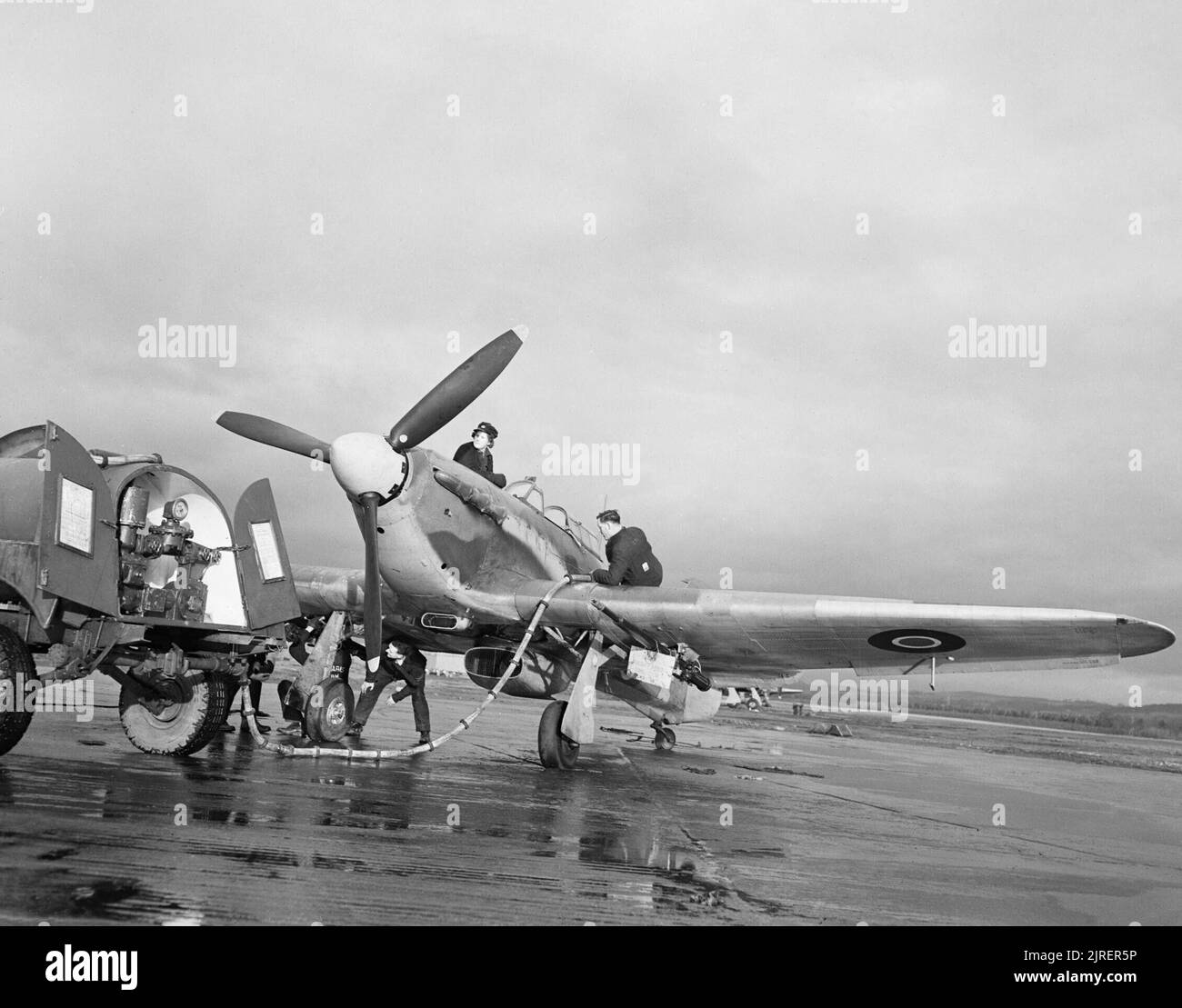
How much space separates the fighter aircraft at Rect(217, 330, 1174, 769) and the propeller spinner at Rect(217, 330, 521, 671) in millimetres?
17

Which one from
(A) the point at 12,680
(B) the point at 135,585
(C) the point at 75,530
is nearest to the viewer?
(A) the point at 12,680

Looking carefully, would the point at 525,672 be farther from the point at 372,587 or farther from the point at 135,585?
the point at 135,585

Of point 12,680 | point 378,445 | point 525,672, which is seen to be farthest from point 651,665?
point 12,680

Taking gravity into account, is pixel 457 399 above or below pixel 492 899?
above

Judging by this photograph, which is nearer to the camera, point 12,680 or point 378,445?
point 12,680

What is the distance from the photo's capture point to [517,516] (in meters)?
12.9

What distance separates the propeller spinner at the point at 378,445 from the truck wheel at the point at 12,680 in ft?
13.3

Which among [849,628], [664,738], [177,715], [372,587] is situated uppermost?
[372,587]

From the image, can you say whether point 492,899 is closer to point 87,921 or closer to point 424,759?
point 87,921

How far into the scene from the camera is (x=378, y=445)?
→ 10812mm

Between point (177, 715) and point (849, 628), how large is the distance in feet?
26.1

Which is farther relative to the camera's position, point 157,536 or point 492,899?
point 157,536
